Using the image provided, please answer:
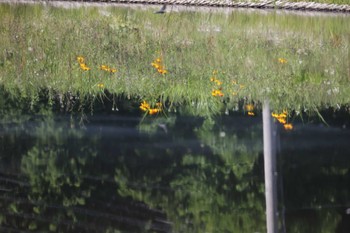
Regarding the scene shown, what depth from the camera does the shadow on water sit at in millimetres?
5555

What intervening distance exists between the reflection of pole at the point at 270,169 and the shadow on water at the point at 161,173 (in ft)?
0.18

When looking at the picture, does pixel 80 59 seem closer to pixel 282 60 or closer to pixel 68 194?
pixel 282 60

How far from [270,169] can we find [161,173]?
80cm

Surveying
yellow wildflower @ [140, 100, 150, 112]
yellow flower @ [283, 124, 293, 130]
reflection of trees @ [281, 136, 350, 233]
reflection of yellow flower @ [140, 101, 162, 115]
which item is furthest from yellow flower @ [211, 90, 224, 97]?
reflection of trees @ [281, 136, 350, 233]

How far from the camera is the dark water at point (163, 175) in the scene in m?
5.55

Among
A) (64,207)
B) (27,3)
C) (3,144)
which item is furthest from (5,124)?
(27,3)

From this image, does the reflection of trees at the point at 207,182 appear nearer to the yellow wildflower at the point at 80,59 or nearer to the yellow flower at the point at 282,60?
the yellow flower at the point at 282,60

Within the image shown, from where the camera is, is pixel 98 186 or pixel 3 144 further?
pixel 3 144

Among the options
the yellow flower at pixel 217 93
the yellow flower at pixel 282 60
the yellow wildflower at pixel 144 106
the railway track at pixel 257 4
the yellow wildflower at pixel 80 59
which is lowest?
the yellow wildflower at pixel 144 106

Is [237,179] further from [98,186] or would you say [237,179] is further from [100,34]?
[100,34]

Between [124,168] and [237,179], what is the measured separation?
0.86 metres

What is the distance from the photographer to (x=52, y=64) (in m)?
8.70

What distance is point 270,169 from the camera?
20.5 feet

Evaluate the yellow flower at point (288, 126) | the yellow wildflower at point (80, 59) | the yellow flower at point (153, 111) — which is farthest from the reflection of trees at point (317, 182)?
the yellow wildflower at point (80, 59)
